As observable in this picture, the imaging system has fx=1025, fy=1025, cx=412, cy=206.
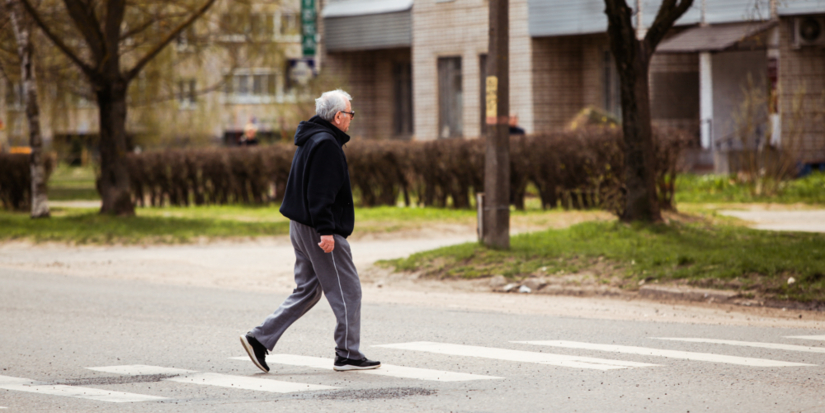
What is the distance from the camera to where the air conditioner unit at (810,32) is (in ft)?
82.7

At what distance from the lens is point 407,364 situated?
23.1ft

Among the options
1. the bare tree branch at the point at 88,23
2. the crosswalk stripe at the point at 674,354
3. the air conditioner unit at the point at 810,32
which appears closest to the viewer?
the crosswalk stripe at the point at 674,354

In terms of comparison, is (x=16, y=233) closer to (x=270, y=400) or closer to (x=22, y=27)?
(x=22, y=27)

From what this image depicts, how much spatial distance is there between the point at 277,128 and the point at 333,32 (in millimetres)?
3831

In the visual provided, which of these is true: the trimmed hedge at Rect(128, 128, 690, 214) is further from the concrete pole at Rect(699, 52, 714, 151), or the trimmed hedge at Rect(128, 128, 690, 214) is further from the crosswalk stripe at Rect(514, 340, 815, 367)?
the concrete pole at Rect(699, 52, 714, 151)

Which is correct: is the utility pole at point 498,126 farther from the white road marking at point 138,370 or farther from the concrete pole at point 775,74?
the concrete pole at point 775,74

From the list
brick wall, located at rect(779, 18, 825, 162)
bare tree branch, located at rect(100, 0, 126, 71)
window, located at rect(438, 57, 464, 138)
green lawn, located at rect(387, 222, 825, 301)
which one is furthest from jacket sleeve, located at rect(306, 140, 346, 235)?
window, located at rect(438, 57, 464, 138)

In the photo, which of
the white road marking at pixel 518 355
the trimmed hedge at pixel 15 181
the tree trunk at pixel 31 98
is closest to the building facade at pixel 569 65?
the tree trunk at pixel 31 98

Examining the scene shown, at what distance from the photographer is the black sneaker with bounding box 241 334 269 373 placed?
673 cm

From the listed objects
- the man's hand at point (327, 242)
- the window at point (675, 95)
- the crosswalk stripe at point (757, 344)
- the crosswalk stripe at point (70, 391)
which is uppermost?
the window at point (675, 95)

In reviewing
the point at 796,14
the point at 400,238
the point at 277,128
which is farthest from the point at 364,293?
the point at 277,128

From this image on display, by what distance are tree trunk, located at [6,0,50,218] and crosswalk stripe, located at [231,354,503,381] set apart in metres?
14.7

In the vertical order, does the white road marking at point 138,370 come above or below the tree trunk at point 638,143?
below

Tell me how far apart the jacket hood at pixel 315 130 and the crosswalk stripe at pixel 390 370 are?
→ 5.07 feet
